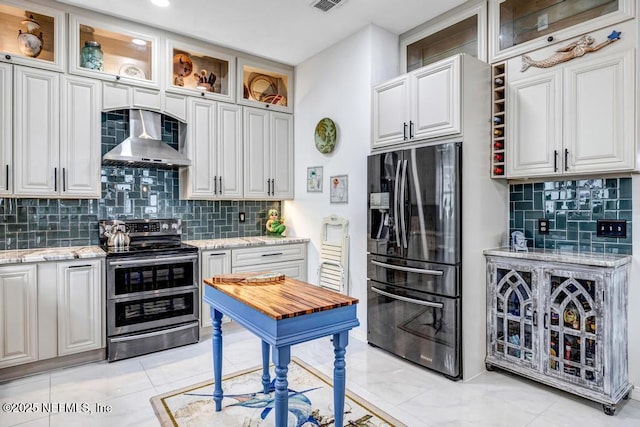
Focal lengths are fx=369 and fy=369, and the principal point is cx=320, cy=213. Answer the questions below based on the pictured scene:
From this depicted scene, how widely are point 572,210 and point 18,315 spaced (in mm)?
4290

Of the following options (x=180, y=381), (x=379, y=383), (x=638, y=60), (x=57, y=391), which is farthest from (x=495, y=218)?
(x=57, y=391)

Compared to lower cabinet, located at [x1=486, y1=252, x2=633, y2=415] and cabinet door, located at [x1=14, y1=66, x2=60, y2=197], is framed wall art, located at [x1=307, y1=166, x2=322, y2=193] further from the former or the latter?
cabinet door, located at [x1=14, y1=66, x2=60, y2=197]

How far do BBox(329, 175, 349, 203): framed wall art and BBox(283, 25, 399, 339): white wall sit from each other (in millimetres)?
53

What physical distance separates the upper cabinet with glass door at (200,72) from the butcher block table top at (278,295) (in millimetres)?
2426

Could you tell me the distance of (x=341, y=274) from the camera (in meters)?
3.80

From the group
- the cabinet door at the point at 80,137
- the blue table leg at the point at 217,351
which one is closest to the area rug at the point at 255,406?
the blue table leg at the point at 217,351

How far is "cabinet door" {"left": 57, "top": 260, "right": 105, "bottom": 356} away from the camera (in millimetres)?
2965

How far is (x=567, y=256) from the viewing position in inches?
100.0

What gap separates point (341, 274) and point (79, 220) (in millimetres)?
2605

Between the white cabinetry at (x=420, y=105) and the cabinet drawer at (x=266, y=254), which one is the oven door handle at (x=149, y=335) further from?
the white cabinetry at (x=420, y=105)

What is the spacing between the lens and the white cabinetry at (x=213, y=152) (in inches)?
154

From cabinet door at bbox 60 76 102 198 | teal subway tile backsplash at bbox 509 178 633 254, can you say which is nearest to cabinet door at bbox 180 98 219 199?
cabinet door at bbox 60 76 102 198

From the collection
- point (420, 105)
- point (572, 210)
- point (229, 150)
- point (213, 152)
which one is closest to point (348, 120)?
point (420, 105)

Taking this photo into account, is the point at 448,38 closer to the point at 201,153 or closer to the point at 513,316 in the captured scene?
the point at 513,316
